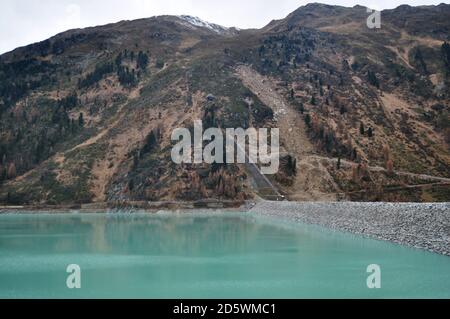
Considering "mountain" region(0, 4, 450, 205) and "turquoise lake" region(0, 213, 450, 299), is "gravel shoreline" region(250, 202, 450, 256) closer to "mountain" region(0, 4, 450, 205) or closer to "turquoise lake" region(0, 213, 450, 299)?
"turquoise lake" region(0, 213, 450, 299)

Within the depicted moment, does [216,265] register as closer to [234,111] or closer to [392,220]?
[392,220]

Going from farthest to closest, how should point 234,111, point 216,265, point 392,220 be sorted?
point 234,111 < point 392,220 < point 216,265

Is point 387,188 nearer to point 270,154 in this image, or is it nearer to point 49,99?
point 270,154

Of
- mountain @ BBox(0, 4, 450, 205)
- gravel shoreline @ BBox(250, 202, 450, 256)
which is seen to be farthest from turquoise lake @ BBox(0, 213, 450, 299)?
mountain @ BBox(0, 4, 450, 205)

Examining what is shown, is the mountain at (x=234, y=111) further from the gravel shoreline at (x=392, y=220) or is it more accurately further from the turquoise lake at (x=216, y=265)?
the turquoise lake at (x=216, y=265)

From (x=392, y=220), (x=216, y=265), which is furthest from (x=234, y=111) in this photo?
(x=216, y=265)

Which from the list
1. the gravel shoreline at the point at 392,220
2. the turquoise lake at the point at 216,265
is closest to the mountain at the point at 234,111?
the gravel shoreline at the point at 392,220
